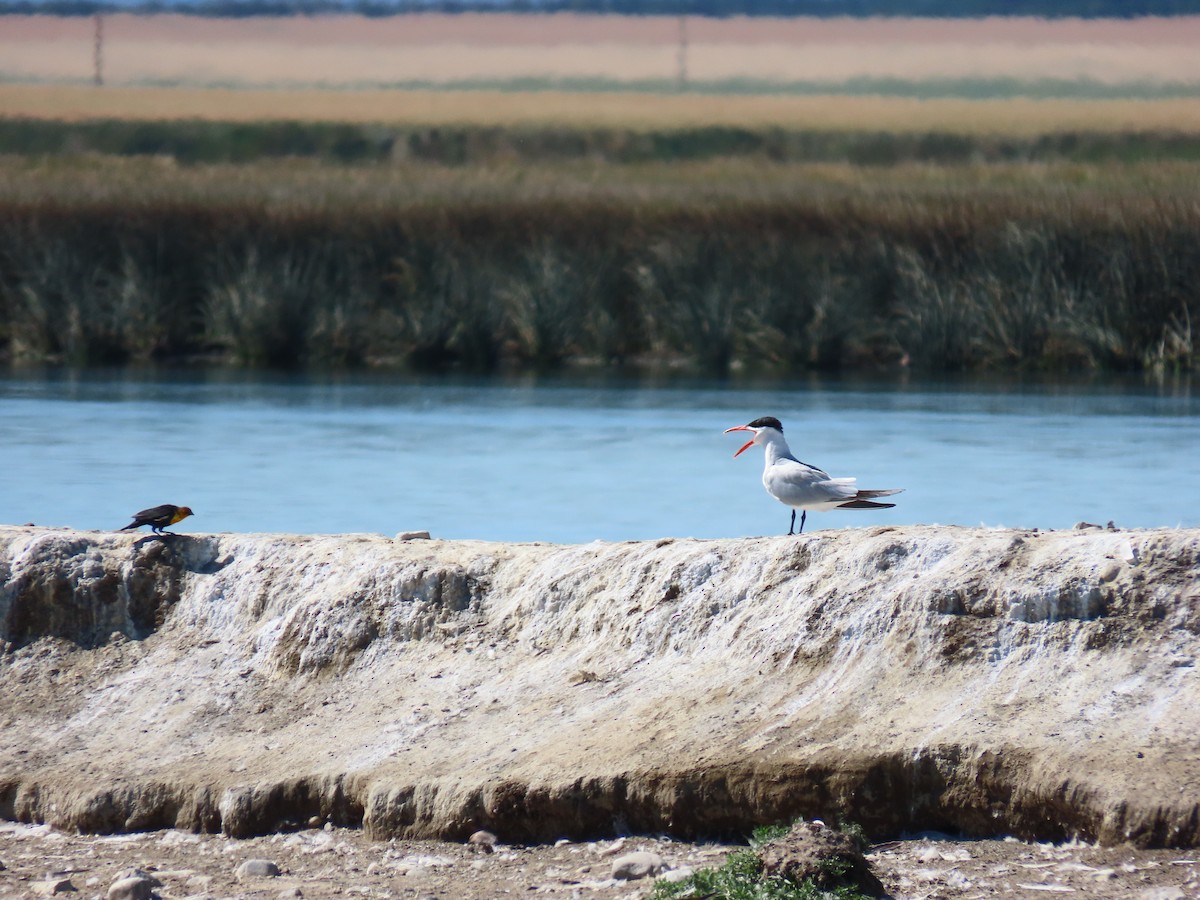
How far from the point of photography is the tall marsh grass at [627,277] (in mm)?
20812

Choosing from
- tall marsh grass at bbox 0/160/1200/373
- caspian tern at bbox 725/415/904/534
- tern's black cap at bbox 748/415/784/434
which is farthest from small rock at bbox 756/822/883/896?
tall marsh grass at bbox 0/160/1200/373

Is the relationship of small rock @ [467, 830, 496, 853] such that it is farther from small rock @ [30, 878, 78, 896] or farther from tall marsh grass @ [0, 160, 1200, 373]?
tall marsh grass @ [0, 160, 1200, 373]

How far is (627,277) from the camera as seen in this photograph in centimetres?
2275

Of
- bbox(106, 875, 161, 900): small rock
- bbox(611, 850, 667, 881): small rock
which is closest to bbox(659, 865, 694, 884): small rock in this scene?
bbox(611, 850, 667, 881): small rock

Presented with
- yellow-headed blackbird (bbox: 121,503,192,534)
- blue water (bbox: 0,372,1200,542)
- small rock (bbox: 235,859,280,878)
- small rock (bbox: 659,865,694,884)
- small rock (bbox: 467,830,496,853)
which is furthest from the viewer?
blue water (bbox: 0,372,1200,542)

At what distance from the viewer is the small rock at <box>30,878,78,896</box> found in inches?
243

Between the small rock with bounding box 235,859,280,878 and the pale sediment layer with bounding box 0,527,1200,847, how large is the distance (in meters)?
0.50

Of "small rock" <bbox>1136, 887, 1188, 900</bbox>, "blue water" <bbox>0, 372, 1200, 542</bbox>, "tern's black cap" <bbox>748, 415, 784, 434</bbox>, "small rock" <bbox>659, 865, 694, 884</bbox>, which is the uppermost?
"tern's black cap" <bbox>748, 415, 784, 434</bbox>

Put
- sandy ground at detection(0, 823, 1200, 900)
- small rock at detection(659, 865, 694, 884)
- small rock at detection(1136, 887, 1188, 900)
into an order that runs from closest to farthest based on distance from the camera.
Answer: small rock at detection(1136, 887, 1188, 900)
sandy ground at detection(0, 823, 1200, 900)
small rock at detection(659, 865, 694, 884)

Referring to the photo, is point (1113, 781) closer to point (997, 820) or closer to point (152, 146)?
point (997, 820)

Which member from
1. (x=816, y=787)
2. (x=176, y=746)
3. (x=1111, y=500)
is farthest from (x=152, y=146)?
(x=816, y=787)

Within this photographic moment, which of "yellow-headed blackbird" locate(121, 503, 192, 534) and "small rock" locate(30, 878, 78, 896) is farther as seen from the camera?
"yellow-headed blackbird" locate(121, 503, 192, 534)

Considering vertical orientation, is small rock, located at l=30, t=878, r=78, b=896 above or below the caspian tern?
below

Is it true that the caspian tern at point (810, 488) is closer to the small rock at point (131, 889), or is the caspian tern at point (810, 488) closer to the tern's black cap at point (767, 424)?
the tern's black cap at point (767, 424)
